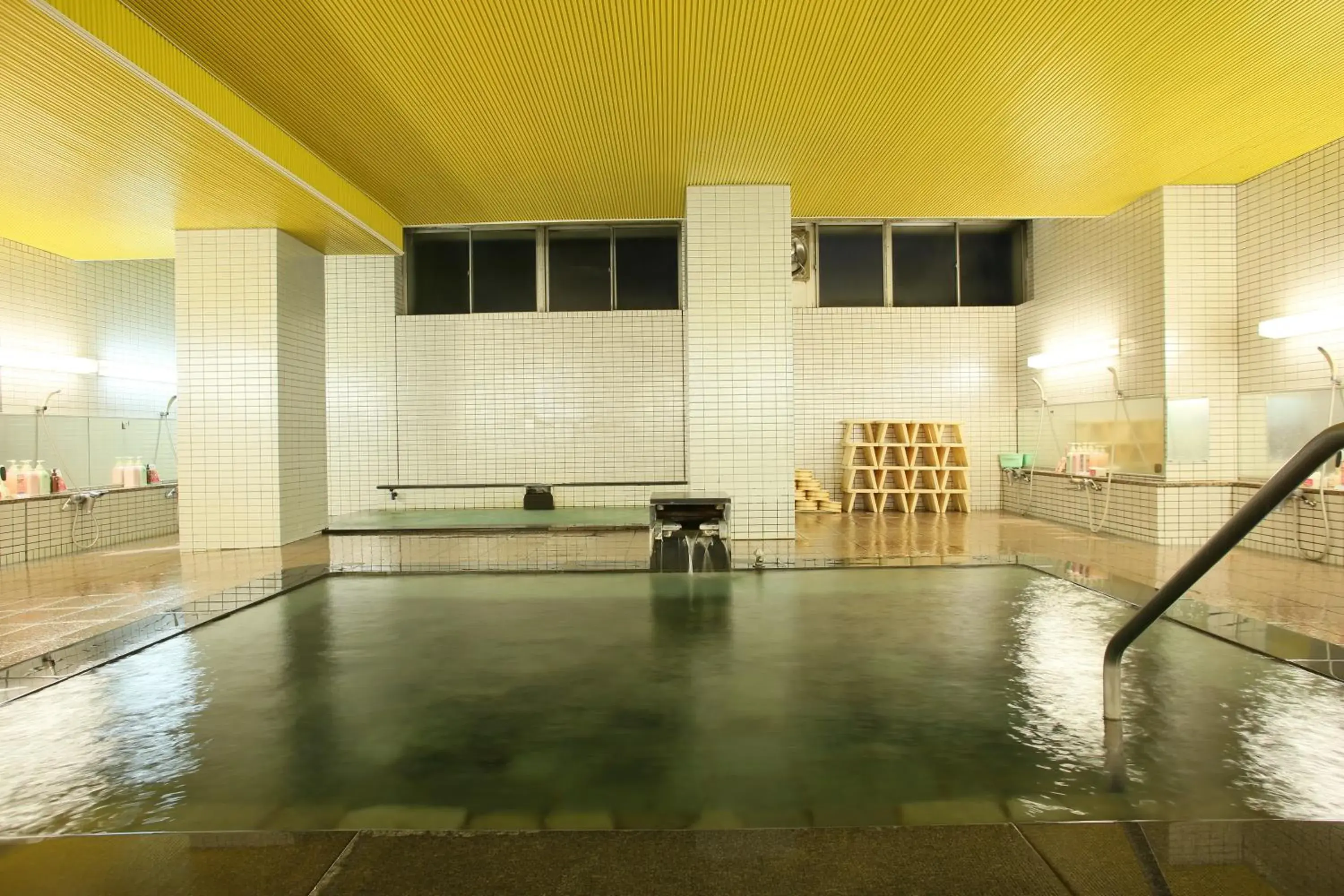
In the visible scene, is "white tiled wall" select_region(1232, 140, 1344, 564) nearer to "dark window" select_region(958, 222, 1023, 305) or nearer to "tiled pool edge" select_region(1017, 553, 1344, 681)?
"tiled pool edge" select_region(1017, 553, 1344, 681)

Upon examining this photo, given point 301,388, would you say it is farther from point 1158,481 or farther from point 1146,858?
point 1158,481

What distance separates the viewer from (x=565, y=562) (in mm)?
7055

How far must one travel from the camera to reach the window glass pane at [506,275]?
12.2 m

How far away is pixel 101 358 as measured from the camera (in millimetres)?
10148

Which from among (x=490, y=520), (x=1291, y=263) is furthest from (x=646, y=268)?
(x=1291, y=263)

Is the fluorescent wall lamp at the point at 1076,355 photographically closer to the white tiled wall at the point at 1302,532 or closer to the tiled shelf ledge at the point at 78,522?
the white tiled wall at the point at 1302,532

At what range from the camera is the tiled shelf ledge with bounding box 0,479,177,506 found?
7.92 meters

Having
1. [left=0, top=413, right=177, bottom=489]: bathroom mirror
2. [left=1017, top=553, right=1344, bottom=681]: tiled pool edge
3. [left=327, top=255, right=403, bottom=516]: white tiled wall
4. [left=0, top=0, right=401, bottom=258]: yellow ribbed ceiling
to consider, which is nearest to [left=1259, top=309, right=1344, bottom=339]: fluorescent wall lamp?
[left=1017, top=553, right=1344, bottom=681]: tiled pool edge

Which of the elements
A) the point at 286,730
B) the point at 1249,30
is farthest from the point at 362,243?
the point at 1249,30

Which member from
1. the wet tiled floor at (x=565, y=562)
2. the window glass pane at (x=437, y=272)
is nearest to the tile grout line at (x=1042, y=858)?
the wet tiled floor at (x=565, y=562)

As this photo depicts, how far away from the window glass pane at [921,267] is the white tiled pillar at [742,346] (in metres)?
4.49

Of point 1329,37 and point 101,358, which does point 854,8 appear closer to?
point 1329,37

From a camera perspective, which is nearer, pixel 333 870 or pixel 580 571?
pixel 333 870

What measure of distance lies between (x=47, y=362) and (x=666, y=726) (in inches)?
377
